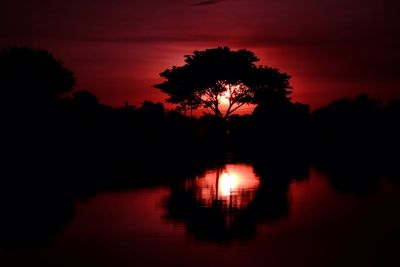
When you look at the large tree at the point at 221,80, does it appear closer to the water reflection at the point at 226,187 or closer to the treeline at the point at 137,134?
the treeline at the point at 137,134

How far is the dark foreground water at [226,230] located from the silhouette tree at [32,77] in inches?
837

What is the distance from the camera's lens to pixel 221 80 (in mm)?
52750

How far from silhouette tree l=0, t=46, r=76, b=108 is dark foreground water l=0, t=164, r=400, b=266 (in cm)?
2127

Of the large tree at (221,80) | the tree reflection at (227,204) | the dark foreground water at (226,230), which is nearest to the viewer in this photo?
the dark foreground water at (226,230)

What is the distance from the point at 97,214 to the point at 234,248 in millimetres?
4851

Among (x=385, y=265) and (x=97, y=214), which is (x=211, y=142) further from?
(x=385, y=265)

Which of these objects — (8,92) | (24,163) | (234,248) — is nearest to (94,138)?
(8,92)

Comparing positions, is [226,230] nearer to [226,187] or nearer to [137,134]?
[226,187]

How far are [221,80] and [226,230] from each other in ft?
138

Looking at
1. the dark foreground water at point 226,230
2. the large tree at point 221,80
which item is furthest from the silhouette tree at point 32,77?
the dark foreground water at point 226,230

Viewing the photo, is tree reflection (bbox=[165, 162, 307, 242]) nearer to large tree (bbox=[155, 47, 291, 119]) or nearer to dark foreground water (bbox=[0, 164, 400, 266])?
dark foreground water (bbox=[0, 164, 400, 266])

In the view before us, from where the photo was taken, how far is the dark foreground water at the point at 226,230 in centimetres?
909

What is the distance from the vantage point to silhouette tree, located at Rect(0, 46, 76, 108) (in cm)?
3678

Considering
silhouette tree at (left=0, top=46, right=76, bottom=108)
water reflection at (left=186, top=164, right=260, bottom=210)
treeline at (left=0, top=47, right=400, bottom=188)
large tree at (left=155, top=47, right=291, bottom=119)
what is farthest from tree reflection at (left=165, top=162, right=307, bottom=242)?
large tree at (left=155, top=47, right=291, bottom=119)
